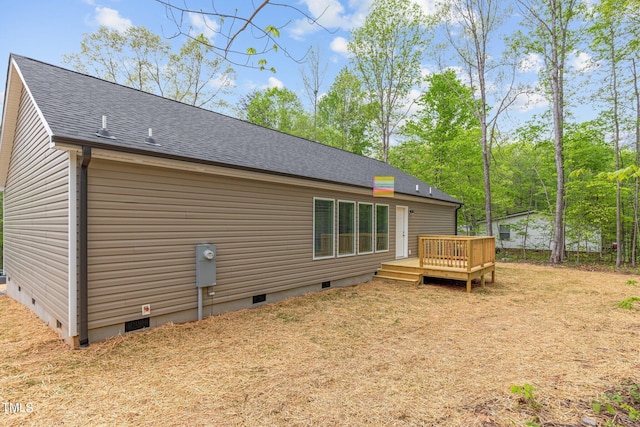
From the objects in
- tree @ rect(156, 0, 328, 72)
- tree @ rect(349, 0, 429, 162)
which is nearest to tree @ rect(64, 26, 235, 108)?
tree @ rect(349, 0, 429, 162)

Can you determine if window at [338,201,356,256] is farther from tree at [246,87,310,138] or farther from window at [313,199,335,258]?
tree at [246,87,310,138]

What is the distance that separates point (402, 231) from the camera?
10.2m

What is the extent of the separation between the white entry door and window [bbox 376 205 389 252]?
73 centimetres

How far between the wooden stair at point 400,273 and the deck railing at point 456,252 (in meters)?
0.30

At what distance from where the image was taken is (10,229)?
7.38 m

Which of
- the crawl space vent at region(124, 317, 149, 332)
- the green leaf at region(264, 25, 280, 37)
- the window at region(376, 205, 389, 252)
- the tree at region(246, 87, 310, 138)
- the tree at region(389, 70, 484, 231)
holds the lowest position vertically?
the crawl space vent at region(124, 317, 149, 332)

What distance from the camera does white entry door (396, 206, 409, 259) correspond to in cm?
998

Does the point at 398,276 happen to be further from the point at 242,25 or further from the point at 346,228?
the point at 242,25

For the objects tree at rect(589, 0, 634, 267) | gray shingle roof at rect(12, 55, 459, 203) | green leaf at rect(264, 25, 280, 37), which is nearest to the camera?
green leaf at rect(264, 25, 280, 37)

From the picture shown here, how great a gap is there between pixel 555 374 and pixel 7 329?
24.3 ft

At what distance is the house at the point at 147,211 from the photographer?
395 centimetres

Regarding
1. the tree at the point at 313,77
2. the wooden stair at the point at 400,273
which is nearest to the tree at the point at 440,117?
the tree at the point at 313,77

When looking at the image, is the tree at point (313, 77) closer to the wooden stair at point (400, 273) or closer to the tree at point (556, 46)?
the tree at point (556, 46)

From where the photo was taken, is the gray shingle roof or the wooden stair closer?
the gray shingle roof
